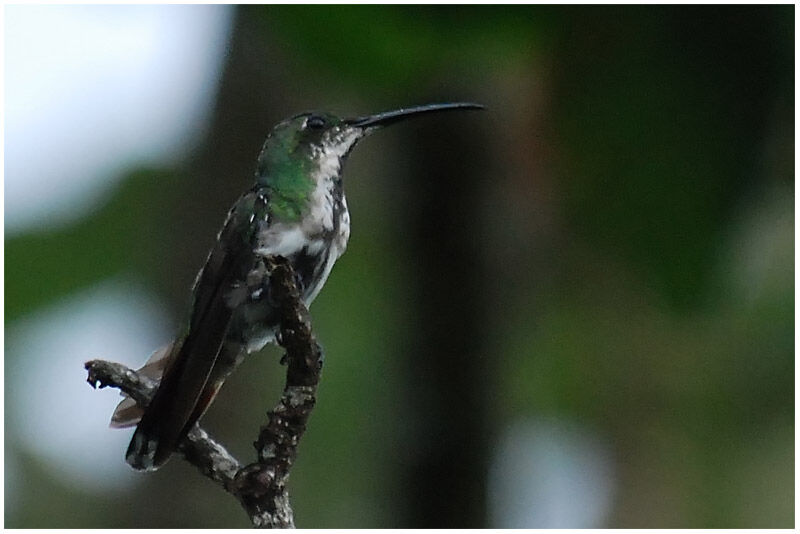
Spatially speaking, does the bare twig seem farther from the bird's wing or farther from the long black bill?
the long black bill

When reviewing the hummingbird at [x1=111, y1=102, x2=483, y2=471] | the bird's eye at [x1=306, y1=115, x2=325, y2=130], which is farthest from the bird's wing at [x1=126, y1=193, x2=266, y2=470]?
the bird's eye at [x1=306, y1=115, x2=325, y2=130]

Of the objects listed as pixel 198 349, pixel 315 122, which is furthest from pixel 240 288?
pixel 315 122

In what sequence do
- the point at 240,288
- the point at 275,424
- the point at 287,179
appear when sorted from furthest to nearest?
the point at 287,179 → the point at 240,288 → the point at 275,424

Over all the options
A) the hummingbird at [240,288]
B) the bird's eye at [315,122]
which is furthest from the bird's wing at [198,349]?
the bird's eye at [315,122]

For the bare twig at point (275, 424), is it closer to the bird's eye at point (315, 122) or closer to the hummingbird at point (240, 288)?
the hummingbird at point (240, 288)

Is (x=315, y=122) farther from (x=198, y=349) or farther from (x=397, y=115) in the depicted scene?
(x=198, y=349)
